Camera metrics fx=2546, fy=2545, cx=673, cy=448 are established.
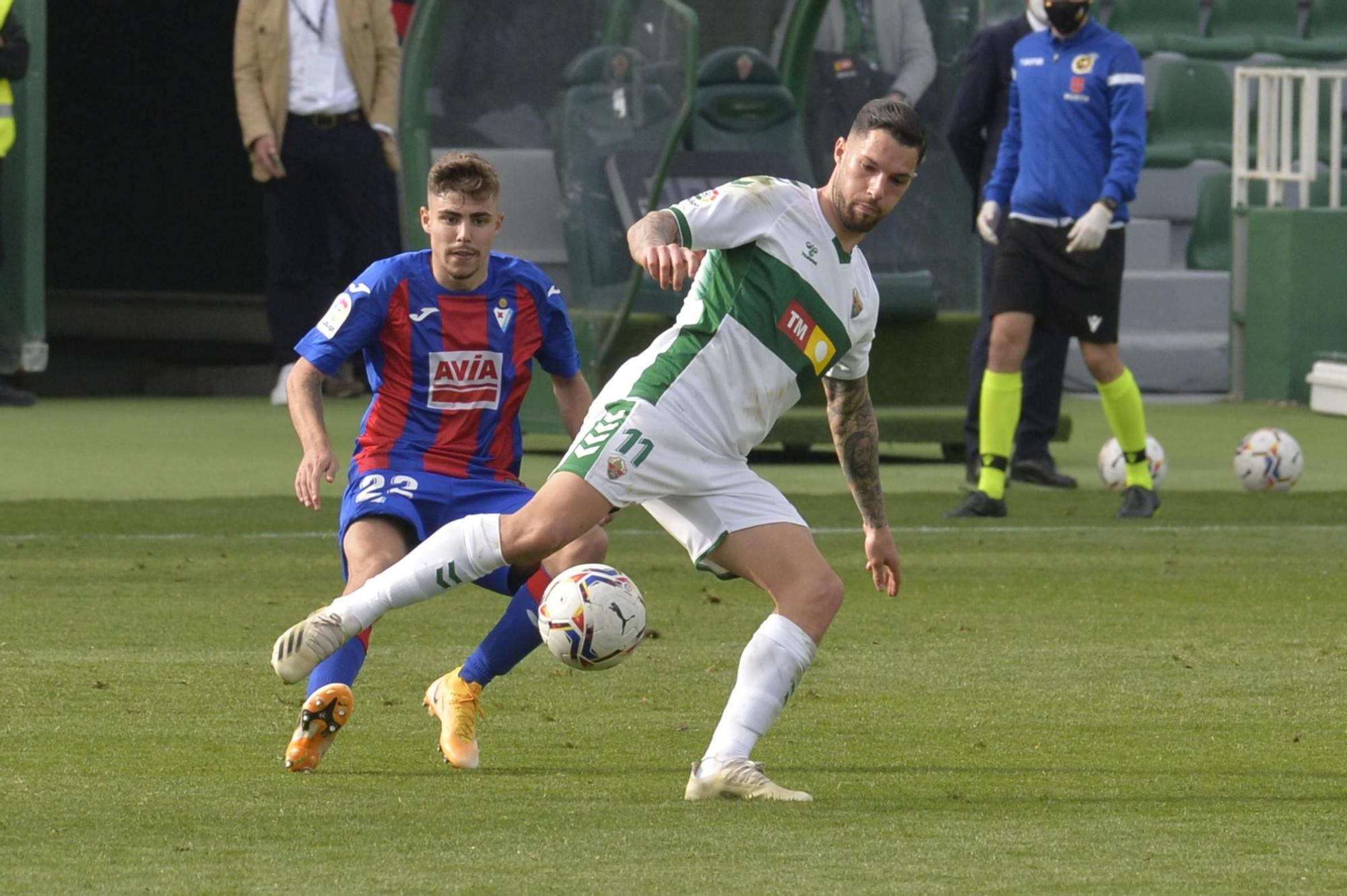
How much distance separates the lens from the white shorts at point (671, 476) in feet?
16.4

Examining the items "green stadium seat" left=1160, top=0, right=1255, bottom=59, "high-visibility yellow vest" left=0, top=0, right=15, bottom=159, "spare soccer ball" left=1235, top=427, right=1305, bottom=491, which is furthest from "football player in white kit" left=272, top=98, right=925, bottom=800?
"green stadium seat" left=1160, top=0, right=1255, bottom=59

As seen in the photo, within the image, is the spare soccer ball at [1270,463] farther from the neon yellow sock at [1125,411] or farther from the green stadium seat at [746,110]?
the green stadium seat at [746,110]

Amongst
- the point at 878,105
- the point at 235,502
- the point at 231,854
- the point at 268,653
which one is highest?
the point at 878,105

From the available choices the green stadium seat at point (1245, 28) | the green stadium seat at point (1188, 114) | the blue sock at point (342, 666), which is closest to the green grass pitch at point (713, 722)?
the blue sock at point (342, 666)

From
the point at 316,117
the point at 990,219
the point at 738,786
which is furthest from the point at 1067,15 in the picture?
the point at 738,786

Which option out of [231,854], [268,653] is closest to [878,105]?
[231,854]

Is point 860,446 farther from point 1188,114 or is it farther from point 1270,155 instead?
point 1188,114

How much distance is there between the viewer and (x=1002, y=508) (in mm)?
9758

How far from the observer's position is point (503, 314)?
577cm

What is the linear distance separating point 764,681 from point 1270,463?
20.5ft

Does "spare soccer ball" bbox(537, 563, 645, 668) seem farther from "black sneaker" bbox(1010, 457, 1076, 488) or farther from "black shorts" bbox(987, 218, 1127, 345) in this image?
"black sneaker" bbox(1010, 457, 1076, 488)

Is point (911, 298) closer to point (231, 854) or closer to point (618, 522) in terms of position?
point (618, 522)

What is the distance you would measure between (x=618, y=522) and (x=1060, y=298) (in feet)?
6.23

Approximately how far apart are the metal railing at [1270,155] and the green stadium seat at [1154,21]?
2928 mm
